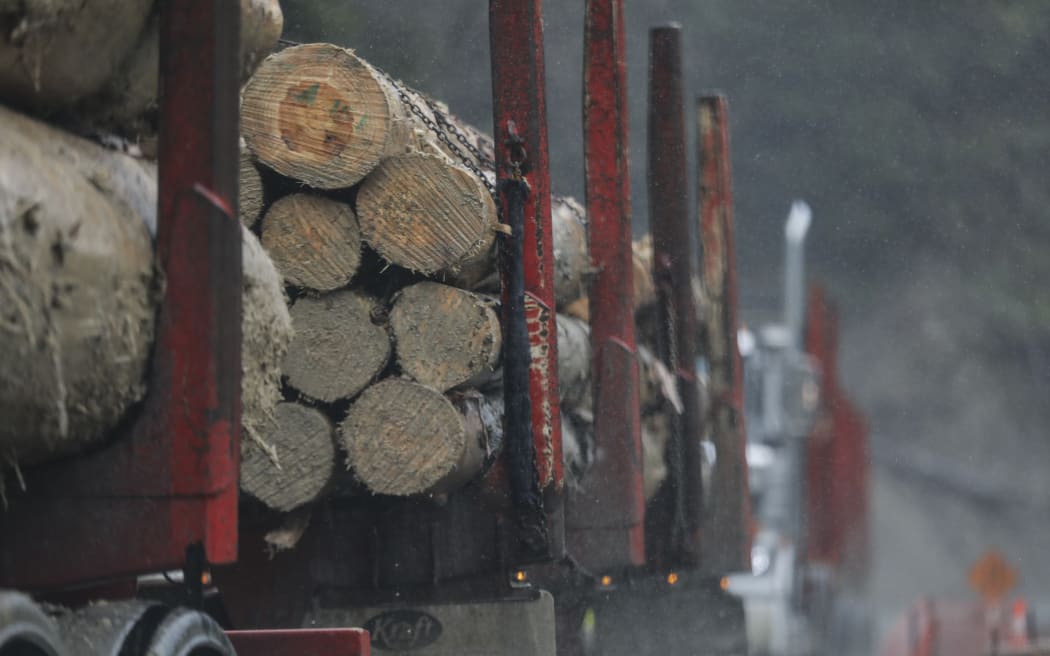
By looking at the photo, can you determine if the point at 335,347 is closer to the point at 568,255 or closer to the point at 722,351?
the point at 568,255

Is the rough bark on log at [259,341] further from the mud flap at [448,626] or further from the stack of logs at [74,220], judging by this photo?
the mud flap at [448,626]

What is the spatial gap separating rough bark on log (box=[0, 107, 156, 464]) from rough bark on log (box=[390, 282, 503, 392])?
2.23m

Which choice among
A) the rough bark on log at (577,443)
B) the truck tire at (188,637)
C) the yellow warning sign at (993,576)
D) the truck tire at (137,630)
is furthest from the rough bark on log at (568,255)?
the yellow warning sign at (993,576)

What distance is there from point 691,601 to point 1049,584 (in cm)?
4154

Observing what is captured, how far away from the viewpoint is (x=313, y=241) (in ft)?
19.2

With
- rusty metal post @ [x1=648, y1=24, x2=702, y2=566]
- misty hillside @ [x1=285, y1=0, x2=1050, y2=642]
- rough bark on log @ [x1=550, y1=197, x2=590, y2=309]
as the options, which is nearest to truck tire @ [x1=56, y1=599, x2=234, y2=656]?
rough bark on log @ [x1=550, y1=197, x2=590, y2=309]

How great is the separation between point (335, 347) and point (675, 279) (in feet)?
10.5

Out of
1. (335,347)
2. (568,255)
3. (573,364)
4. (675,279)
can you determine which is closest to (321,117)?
(335,347)

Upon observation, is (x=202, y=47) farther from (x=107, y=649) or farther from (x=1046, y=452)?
(x=1046, y=452)

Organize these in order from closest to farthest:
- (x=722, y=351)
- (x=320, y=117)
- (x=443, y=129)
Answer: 1. (x=320, y=117)
2. (x=443, y=129)
3. (x=722, y=351)

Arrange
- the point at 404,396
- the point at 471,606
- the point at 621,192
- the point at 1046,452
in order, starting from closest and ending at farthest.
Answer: the point at 404,396, the point at 471,606, the point at 621,192, the point at 1046,452

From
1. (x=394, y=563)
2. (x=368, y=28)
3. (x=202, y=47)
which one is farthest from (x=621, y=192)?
(x=368, y=28)

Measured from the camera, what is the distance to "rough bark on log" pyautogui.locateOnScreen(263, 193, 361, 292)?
5.83 meters

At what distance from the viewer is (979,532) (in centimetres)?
5303
